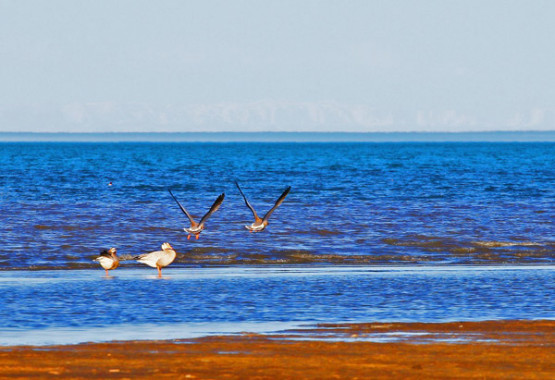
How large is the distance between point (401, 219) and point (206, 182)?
35.2 metres

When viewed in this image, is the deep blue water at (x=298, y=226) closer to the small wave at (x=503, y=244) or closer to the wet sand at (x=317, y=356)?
the small wave at (x=503, y=244)

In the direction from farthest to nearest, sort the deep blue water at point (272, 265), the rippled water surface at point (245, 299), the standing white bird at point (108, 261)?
the standing white bird at point (108, 261), the deep blue water at point (272, 265), the rippled water surface at point (245, 299)

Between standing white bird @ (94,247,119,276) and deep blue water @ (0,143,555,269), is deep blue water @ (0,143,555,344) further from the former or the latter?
standing white bird @ (94,247,119,276)

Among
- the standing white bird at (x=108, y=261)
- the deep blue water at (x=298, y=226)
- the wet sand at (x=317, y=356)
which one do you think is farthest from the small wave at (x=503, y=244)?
the wet sand at (x=317, y=356)

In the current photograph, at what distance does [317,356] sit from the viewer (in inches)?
417

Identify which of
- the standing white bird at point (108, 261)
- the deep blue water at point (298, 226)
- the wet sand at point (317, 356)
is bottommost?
the deep blue water at point (298, 226)

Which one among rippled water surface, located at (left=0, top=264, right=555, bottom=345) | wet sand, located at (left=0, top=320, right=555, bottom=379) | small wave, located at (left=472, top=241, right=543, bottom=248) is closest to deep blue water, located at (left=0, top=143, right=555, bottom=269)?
small wave, located at (left=472, top=241, right=543, bottom=248)

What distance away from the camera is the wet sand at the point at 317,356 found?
9.68 m

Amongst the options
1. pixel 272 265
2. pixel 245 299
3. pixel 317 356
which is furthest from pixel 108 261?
pixel 317 356

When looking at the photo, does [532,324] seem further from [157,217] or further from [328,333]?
[157,217]

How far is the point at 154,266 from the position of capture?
20.1 m

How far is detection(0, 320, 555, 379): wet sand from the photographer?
31.8ft

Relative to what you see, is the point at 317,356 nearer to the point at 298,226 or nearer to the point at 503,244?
the point at 503,244

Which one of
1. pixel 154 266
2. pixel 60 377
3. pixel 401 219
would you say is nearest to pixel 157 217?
pixel 401 219
